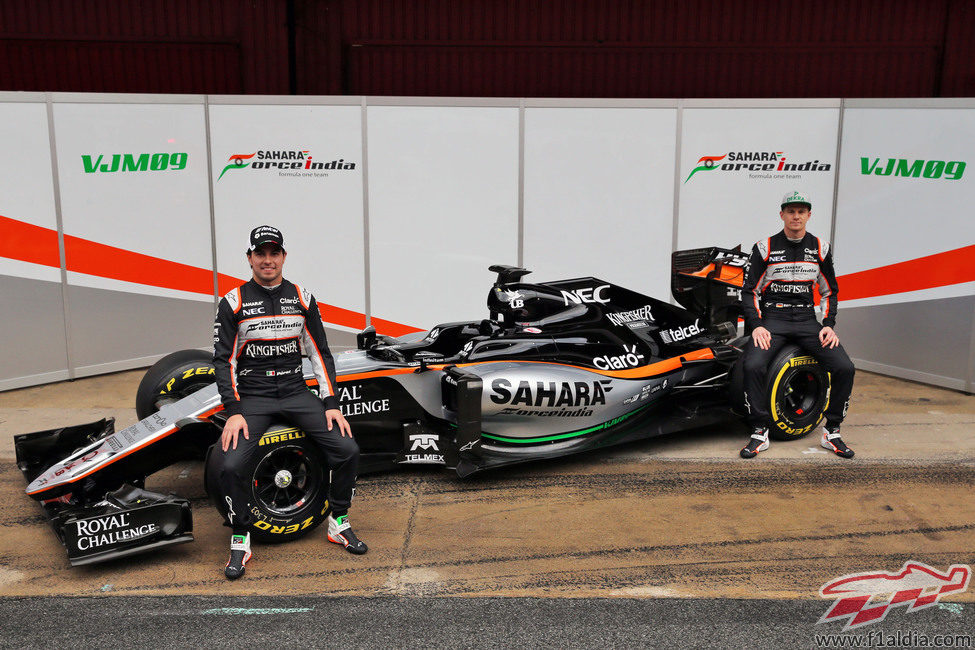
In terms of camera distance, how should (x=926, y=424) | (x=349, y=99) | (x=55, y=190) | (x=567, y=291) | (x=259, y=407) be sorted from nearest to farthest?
1. (x=259, y=407)
2. (x=567, y=291)
3. (x=926, y=424)
4. (x=55, y=190)
5. (x=349, y=99)

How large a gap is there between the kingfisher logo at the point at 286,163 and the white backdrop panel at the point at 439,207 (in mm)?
418

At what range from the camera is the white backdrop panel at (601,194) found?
8.51m

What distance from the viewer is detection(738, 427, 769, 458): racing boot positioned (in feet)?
20.2

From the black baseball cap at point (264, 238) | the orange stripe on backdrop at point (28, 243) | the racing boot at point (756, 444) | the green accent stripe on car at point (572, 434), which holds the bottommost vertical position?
the racing boot at point (756, 444)

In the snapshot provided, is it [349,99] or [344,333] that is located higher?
[349,99]

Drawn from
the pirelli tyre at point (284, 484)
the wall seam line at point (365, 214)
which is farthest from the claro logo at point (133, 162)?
the pirelli tyre at point (284, 484)

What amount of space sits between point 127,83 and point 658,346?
7.86 metres

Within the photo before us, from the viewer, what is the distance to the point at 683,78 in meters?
10.8

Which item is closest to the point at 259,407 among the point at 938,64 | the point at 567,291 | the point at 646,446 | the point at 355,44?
the point at 567,291

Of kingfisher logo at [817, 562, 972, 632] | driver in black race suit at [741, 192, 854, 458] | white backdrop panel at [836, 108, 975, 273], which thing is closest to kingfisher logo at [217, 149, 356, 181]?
driver in black race suit at [741, 192, 854, 458]

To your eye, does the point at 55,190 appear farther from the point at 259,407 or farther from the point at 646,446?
the point at 646,446

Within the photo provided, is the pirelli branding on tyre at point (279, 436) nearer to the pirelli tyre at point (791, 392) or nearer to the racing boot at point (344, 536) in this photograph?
the racing boot at point (344, 536)

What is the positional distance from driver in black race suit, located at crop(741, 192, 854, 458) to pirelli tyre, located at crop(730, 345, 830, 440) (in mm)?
59

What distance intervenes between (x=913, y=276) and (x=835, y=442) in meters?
2.72
